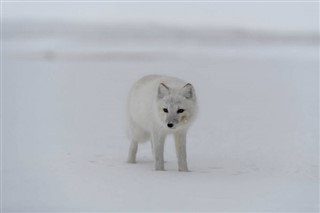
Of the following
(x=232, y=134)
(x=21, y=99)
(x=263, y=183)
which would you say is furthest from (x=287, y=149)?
(x=21, y=99)

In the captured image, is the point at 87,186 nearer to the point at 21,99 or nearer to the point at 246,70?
the point at 21,99

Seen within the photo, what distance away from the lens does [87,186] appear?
3967mm

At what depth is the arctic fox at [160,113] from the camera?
172 inches

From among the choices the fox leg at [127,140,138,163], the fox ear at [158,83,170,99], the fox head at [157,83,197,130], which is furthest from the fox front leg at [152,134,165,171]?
the fox leg at [127,140,138,163]

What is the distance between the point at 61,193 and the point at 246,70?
903 centimetres

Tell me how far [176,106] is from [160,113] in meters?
0.14

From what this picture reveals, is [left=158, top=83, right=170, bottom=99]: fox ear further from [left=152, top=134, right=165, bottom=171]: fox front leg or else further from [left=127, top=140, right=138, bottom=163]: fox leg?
[left=127, top=140, right=138, bottom=163]: fox leg

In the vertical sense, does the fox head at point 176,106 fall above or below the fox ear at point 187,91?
below

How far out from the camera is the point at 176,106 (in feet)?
14.3

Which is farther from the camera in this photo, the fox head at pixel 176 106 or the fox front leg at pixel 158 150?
the fox front leg at pixel 158 150

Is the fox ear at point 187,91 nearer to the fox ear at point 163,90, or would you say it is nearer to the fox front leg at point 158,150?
the fox ear at point 163,90

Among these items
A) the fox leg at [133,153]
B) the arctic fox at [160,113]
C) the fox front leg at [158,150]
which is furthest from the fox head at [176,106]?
the fox leg at [133,153]

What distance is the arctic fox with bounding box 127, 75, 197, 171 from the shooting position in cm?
437

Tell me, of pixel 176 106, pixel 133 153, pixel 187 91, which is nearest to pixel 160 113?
pixel 176 106
